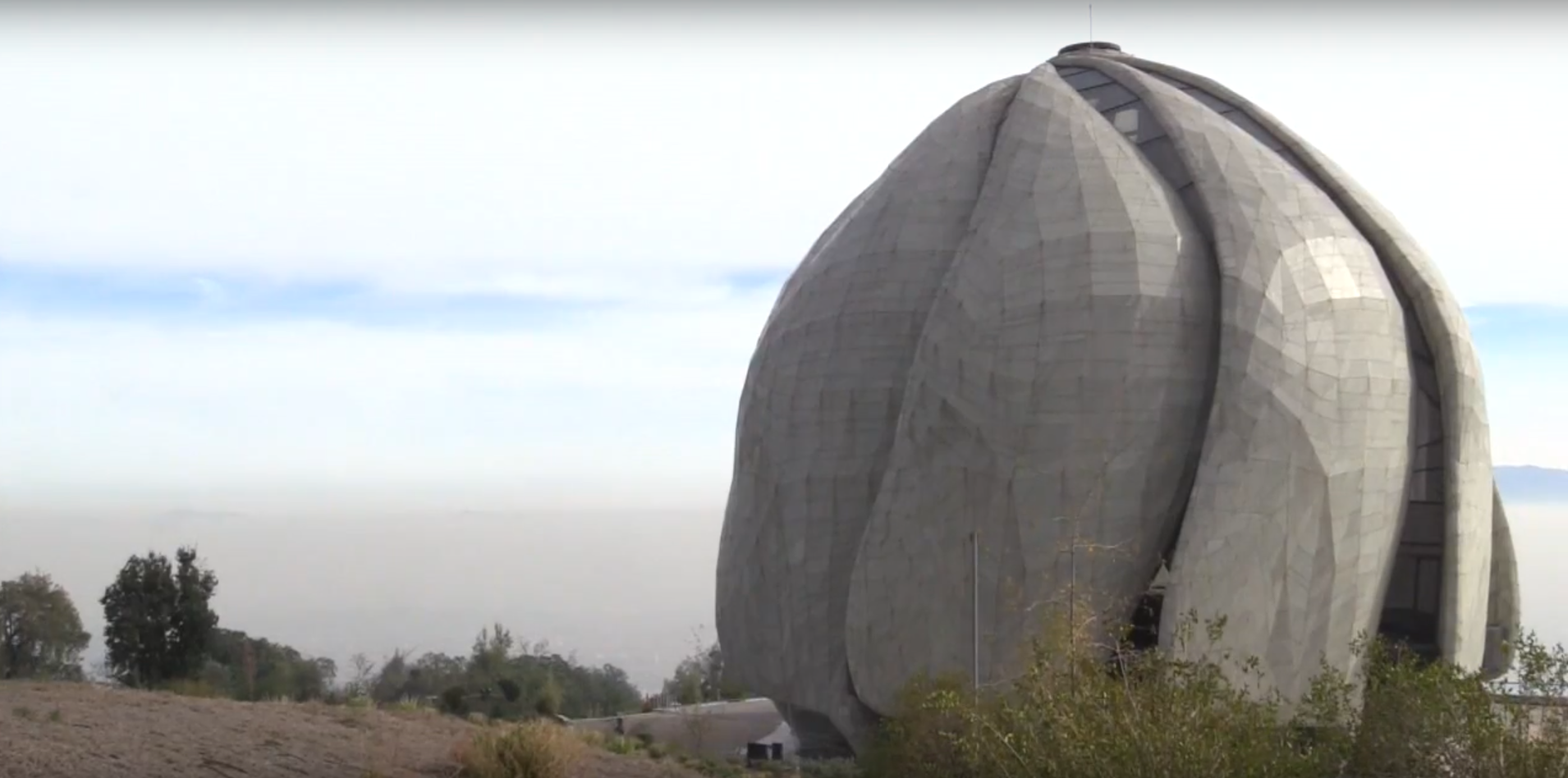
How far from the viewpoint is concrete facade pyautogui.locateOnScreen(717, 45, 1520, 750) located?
20.6 meters

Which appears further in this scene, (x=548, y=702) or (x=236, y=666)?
(x=236, y=666)

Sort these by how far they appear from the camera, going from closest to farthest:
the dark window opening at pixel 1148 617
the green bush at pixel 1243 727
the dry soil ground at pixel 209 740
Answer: the green bush at pixel 1243 727 → the dry soil ground at pixel 209 740 → the dark window opening at pixel 1148 617

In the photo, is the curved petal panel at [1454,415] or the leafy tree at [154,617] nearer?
the curved petal panel at [1454,415]

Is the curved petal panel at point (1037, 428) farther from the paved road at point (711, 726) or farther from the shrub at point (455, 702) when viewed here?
the shrub at point (455, 702)

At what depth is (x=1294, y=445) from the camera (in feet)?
67.5

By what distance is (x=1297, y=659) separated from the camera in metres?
20.5

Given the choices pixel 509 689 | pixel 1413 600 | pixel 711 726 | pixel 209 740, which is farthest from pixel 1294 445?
pixel 509 689

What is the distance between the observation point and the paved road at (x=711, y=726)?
1037 inches

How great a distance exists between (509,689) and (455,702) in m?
3.27

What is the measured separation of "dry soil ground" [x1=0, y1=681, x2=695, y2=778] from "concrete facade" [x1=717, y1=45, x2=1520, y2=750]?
5.22 metres

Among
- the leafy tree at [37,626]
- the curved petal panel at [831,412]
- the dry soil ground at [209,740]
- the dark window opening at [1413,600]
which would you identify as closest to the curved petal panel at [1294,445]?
the dark window opening at [1413,600]

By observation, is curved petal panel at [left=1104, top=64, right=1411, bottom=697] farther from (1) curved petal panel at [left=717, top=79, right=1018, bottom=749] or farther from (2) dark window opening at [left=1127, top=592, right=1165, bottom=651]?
(1) curved petal panel at [left=717, top=79, right=1018, bottom=749]

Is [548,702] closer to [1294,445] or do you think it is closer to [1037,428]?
[1037,428]

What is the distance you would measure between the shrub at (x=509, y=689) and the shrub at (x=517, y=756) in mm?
16249
